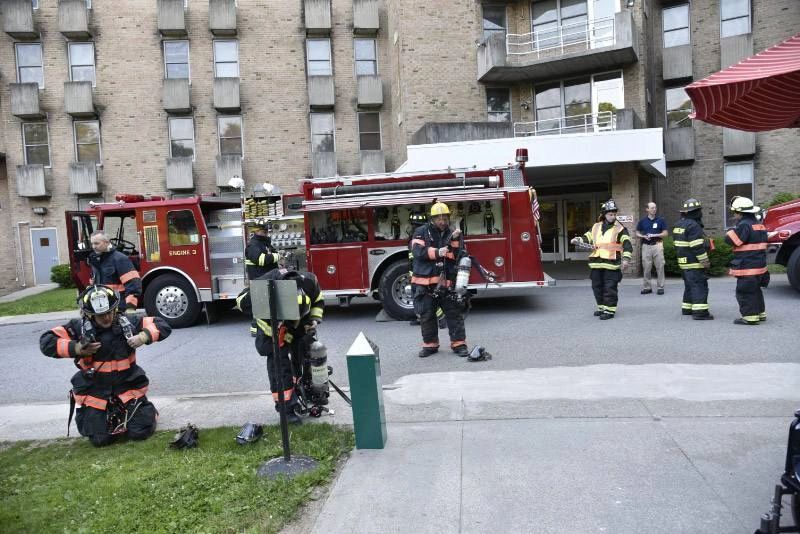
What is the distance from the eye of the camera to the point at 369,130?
69.2 ft

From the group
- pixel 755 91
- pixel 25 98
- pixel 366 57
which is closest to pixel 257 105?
pixel 366 57

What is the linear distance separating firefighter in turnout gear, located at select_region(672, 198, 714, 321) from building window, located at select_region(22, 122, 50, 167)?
21066 mm

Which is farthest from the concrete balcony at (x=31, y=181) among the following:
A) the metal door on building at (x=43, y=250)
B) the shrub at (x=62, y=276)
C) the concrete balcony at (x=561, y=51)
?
the concrete balcony at (x=561, y=51)

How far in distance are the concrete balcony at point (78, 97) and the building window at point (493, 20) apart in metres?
13.7

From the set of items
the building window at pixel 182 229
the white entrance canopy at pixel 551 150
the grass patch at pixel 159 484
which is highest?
the white entrance canopy at pixel 551 150

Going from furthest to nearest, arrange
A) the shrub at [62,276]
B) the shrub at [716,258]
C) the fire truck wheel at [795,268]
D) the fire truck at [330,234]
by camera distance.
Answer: the shrub at [62,276] < the shrub at [716,258] < the fire truck wheel at [795,268] < the fire truck at [330,234]

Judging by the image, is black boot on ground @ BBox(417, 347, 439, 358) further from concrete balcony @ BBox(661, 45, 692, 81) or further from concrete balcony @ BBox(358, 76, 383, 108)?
concrete balcony @ BBox(661, 45, 692, 81)

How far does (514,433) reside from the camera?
14.5 ft

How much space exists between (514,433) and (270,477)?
1.85 metres

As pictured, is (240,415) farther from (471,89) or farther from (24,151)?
(24,151)

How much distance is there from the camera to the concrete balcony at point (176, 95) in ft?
65.5

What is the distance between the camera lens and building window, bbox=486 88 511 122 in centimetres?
1795

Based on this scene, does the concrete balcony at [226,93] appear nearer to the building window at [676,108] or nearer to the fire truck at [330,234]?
the fire truck at [330,234]

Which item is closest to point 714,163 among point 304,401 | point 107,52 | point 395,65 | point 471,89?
point 471,89
